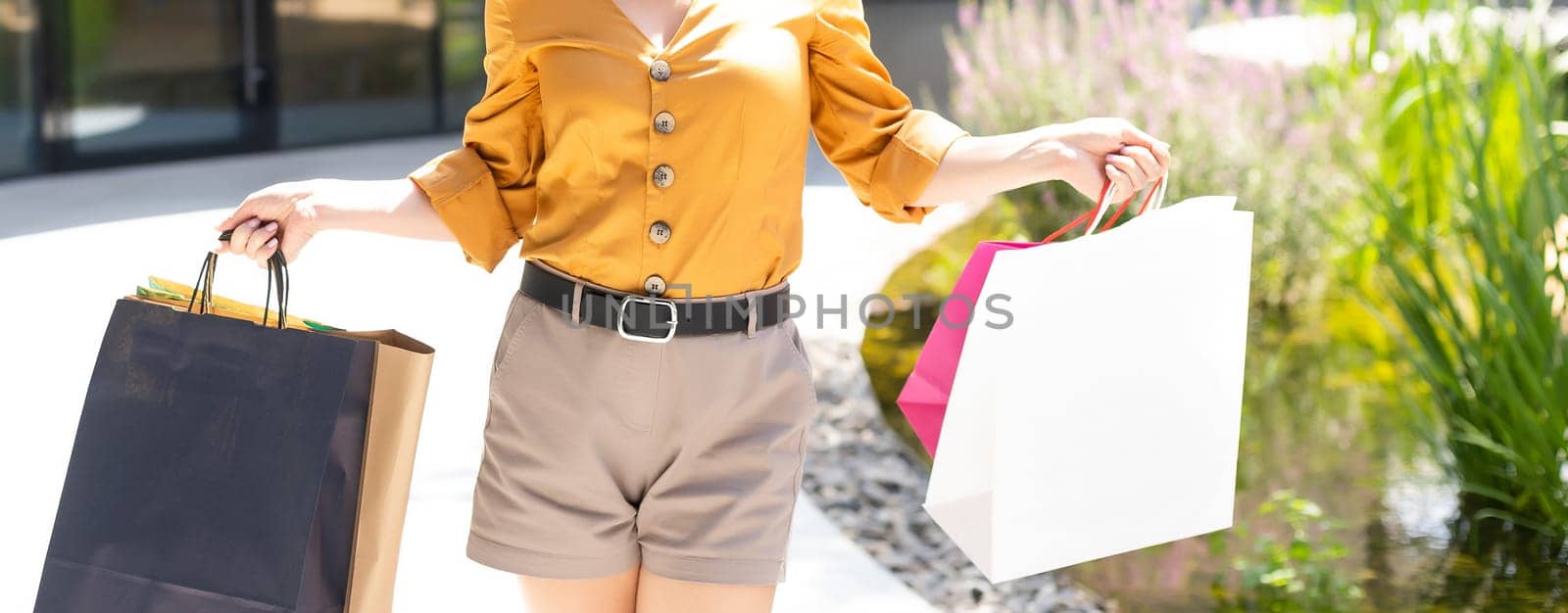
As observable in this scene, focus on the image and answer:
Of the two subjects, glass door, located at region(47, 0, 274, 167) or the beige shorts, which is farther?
glass door, located at region(47, 0, 274, 167)

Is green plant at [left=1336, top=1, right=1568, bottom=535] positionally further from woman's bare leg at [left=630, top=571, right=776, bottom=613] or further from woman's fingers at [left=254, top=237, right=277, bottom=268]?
woman's fingers at [left=254, top=237, right=277, bottom=268]

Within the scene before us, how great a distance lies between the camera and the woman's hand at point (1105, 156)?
1.63 m

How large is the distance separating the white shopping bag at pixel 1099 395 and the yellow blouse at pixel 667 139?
257 millimetres

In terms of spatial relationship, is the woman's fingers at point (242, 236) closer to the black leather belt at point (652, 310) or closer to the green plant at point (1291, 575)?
the black leather belt at point (652, 310)

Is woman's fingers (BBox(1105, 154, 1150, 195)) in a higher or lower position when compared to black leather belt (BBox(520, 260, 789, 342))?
higher

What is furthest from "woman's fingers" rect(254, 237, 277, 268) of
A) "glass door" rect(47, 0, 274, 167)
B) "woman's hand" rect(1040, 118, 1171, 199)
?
"glass door" rect(47, 0, 274, 167)

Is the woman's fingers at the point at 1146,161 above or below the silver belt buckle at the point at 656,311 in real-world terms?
above

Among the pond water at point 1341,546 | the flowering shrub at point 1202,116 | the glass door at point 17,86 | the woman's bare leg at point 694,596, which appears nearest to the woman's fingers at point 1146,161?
the woman's bare leg at point 694,596

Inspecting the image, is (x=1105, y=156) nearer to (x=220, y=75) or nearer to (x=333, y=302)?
(x=333, y=302)

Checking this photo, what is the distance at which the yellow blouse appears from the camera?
1646 millimetres

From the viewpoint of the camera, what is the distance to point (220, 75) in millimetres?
8930

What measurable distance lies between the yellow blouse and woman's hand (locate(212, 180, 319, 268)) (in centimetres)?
14

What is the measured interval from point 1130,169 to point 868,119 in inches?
12.5

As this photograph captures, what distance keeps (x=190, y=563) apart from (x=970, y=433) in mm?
849
